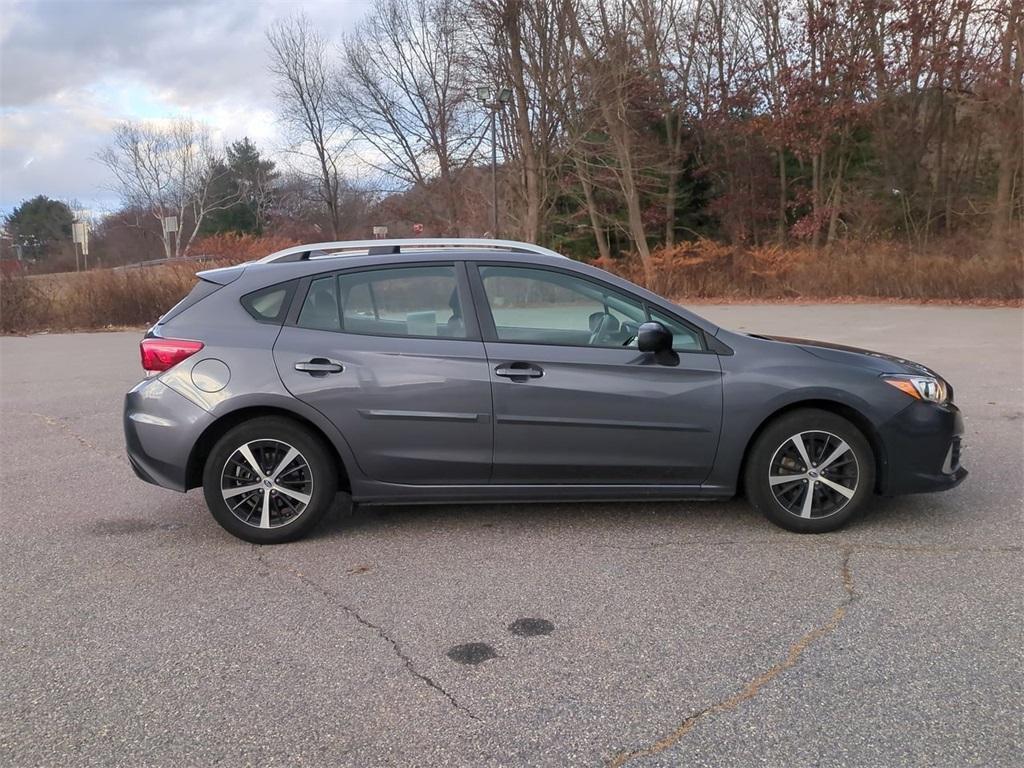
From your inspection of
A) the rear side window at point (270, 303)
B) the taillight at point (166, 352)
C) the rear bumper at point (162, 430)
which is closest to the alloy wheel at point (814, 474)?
the rear side window at point (270, 303)

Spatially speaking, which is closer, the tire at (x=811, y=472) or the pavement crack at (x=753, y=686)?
the pavement crack at (x=753, y=686)

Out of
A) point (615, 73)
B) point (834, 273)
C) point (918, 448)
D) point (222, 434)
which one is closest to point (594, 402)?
point (918, 448)

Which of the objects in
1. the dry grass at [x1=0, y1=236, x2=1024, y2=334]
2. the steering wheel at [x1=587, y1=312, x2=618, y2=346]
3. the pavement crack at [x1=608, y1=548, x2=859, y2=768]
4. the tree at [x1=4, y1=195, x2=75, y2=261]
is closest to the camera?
the pavement crack at [x1=608, y1=548, x2=859, y2=768]

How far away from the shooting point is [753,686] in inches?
119

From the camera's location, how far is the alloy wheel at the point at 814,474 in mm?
4473

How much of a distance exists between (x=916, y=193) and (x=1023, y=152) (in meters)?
6.21

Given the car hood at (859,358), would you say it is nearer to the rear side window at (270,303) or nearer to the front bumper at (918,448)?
the front bumper at (918,448)

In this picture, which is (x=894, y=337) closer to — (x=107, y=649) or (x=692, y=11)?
(x=107, y=649)

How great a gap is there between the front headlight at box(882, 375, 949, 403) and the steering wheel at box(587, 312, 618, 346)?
152 cm

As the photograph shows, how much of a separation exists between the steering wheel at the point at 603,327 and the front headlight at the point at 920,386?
152cm

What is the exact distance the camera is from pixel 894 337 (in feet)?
46.8

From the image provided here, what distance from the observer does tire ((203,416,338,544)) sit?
14.7 ft

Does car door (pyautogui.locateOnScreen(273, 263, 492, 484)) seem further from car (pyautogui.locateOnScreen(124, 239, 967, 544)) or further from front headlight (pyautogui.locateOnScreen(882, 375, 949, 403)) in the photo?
front headlight (pyautogui.locateOnScreen(882, 375, 949, 403))

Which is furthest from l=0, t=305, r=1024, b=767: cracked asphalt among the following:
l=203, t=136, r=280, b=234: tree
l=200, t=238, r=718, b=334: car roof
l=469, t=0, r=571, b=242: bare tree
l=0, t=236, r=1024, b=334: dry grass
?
l=203, t=136, r=280, b=234: tree
